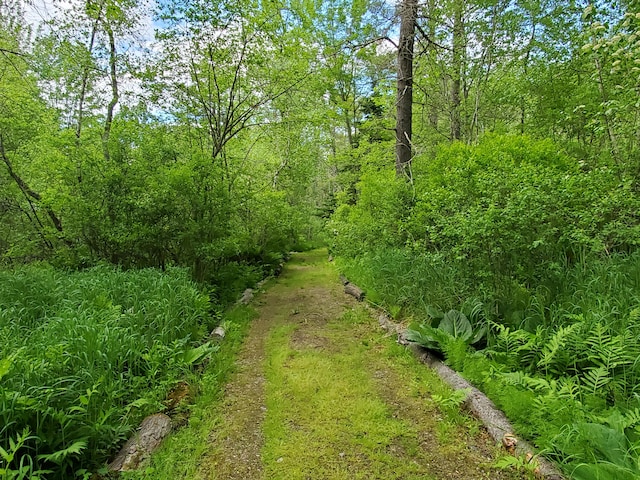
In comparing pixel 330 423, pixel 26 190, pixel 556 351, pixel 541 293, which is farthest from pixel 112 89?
pixel 556 351

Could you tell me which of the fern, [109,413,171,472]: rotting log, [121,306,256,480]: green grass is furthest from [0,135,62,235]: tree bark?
the fern

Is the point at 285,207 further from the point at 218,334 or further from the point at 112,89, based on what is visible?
the point at 218,334

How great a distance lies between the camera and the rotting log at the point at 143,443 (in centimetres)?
194

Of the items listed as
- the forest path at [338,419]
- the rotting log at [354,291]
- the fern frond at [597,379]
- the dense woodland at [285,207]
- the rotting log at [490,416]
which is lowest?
the forest path at [338,419]

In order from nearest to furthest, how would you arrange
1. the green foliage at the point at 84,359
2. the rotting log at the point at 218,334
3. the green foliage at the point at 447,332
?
the green foliage at the point at 84,359, the green foliage at the point at 447,332, the rotting log at the point at 218,334

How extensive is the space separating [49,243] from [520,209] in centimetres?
765

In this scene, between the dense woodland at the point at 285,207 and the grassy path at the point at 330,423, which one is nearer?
the grassy path at the point at 330,423

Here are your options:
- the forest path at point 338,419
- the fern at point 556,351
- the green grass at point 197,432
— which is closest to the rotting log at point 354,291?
the forest path at point 338,419

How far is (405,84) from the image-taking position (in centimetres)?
590

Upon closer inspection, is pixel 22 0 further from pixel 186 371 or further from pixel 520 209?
pixel 520 209

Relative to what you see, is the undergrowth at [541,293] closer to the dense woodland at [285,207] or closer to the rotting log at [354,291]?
the dense woodland at [285,207]

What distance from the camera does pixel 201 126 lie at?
277 inches

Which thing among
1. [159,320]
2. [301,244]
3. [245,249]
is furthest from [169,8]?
[301,244]

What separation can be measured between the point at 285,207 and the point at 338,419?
6.65m
